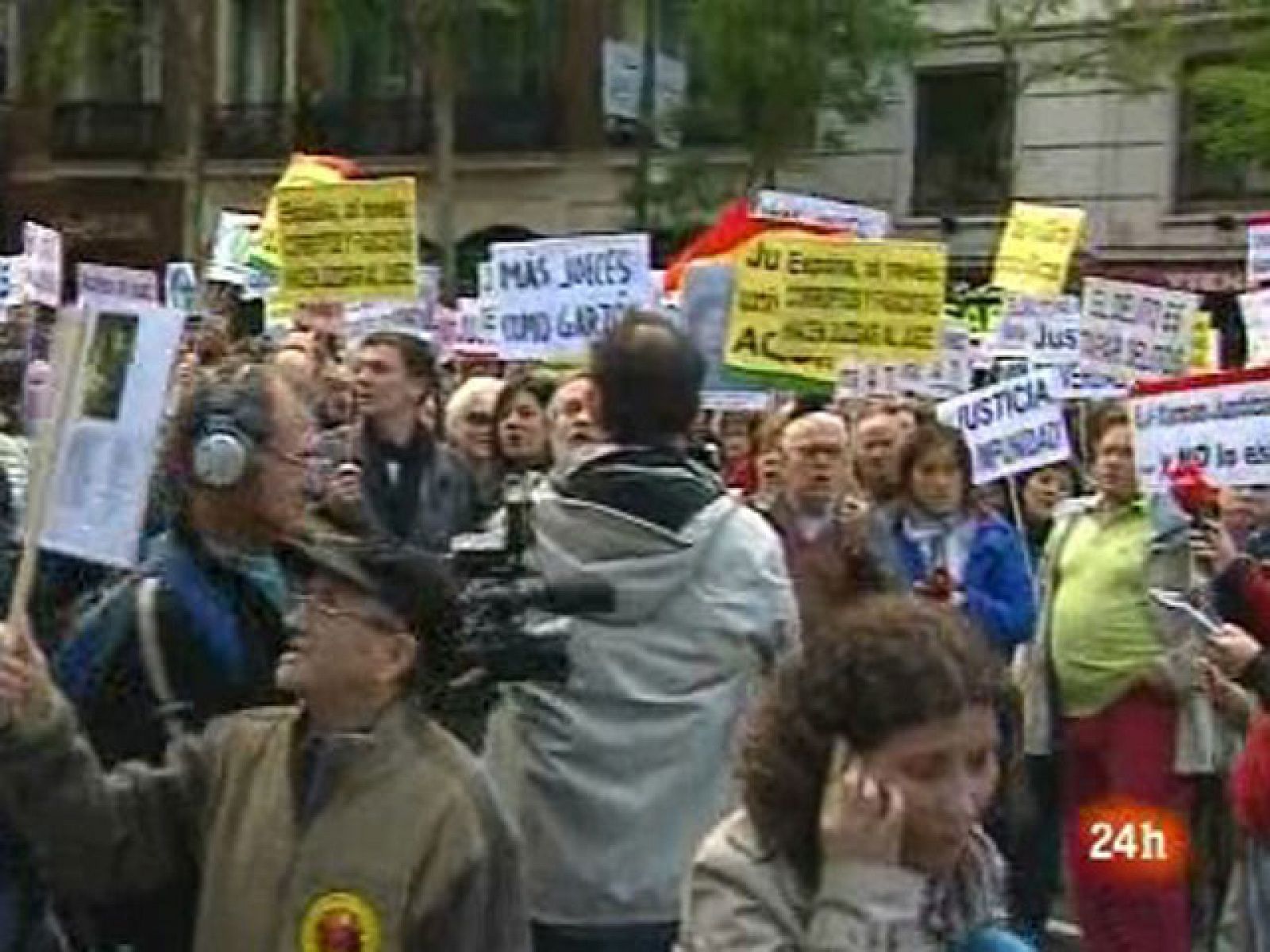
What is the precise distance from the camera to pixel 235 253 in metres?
16.3

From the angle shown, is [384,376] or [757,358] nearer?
[384,376]

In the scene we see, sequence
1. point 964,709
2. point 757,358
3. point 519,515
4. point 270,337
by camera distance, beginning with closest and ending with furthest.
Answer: point 964,709 → point 519,515 → point 757,358 → point 270,337

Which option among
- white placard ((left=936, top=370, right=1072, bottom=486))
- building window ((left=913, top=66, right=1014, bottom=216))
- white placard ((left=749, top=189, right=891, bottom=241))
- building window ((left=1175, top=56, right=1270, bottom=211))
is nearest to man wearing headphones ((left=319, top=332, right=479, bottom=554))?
white placard ((left=936, top=370, right=1072, bottom=486))

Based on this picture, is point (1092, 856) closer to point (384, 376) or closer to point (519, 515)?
point (384, 376)

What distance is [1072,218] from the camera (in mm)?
15078

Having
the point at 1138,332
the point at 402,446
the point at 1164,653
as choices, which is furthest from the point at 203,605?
the point at 1138,332

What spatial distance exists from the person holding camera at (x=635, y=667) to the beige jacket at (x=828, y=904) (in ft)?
7.88

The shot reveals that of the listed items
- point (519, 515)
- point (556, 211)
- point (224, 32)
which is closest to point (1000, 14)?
point (556, 211)

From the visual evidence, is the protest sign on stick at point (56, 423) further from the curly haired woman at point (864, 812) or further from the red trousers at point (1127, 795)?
the red trousers at point (1127, 795)

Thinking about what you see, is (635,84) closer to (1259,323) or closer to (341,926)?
(1259,323)

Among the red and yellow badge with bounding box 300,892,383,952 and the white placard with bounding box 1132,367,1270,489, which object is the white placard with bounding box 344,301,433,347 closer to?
the white placard with bounding box 1132,367,1270,489

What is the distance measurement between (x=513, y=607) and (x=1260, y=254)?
329 inches

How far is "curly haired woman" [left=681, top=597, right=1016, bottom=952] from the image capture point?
2924 millimetres

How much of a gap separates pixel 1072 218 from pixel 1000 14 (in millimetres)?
15892
